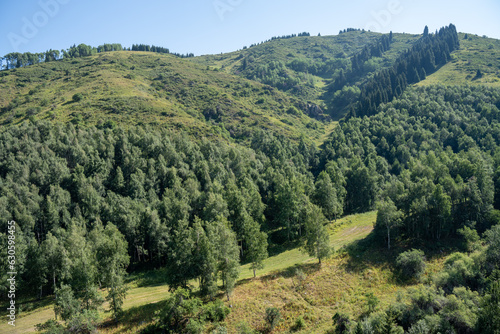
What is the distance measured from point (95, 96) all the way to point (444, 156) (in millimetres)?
170407

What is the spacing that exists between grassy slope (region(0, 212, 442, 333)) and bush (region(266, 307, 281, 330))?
1.15m

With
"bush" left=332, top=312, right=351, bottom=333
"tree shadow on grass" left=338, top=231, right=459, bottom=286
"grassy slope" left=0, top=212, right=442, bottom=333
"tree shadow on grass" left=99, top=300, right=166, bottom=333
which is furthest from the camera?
"tree shadow on grass" left=338, top=231, right=459, bottom=286

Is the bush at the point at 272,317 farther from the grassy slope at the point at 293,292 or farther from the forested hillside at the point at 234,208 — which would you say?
the grassy slope at the point at 293,292

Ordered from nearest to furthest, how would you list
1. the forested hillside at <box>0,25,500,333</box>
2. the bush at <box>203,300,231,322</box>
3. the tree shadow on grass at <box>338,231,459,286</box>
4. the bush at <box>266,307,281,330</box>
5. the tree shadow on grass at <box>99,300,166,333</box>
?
1. the forested hillside at <box>0,25,500,333</box>
2. the tree shadow on grass at <box>99,300,166,333</box>
3. the bush at <box>203,300,231,322</box>
4. the bush at <box>266,307,281,330</box>
5. the tree shadow on grass at <box>338,231,459,286</box>

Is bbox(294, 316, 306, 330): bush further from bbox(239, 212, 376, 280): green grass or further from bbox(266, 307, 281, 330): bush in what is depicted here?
bbox(239, 212, 376, 280): green grass

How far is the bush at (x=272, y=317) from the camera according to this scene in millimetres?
40216

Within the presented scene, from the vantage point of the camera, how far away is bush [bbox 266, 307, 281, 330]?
4022 centimetres

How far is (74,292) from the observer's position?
39.1 meters

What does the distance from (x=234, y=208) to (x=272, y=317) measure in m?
35.4

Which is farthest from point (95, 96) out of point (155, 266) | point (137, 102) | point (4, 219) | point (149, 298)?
point (149, 298)

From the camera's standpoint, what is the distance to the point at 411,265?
5231cm

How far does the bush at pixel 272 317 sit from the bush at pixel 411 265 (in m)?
27.4
